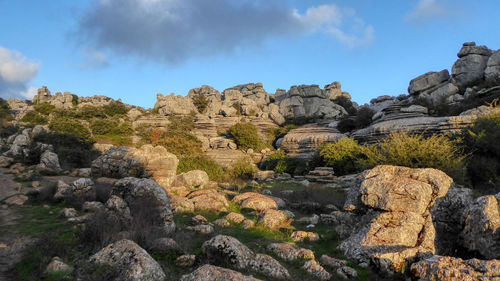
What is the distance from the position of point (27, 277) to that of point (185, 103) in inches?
2037

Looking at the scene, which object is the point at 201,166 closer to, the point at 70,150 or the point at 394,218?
the point at 70,150

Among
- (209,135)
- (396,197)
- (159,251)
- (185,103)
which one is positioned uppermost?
(185,103)

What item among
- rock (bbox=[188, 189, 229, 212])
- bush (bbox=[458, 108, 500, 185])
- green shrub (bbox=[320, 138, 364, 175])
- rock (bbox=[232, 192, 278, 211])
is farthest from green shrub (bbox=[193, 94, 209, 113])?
bush (bbox=[458, 108, 500, 185])

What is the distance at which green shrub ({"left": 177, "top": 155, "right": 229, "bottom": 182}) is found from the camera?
78.8 ft

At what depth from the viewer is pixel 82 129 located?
117 feet

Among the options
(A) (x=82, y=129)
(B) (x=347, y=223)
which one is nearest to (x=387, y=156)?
(B) (x=347, y=223)

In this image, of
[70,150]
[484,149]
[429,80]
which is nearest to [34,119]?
[70,150]

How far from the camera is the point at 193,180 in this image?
18.1 metres

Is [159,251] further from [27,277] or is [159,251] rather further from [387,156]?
[387,156]

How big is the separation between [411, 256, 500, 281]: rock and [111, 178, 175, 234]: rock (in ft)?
20.3

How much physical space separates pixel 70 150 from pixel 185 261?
841 inches

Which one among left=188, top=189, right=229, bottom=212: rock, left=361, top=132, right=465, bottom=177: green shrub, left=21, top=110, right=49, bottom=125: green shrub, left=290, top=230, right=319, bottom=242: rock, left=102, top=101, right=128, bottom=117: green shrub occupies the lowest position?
left=290, top=230, right=319, bottom=242: rock

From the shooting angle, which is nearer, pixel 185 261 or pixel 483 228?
pixel 185 261

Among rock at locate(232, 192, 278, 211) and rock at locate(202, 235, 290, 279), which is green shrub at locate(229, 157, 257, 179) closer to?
rock at locate(232, 192, 278, 211)
